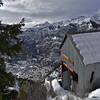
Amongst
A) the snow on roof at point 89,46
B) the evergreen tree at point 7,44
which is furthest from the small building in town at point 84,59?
the evergreen tree at point 7,44

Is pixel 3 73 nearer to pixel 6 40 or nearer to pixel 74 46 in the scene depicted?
pixel 6 40

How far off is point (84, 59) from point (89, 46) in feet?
7.35

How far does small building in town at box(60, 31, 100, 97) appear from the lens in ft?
55.0

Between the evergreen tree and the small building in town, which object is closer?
the evergreen tree

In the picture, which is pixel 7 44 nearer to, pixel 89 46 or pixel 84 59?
pixel 84 59

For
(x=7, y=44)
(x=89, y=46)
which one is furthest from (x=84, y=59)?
(x=7, y=44)

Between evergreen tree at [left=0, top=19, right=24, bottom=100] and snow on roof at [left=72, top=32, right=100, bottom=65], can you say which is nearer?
evergreen tree at [left=0, top=19, right=24, bottom=100]

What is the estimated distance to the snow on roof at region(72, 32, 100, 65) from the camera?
1676 cm

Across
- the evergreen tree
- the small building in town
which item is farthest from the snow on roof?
the evergreen tree

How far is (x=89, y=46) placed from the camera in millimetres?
17906

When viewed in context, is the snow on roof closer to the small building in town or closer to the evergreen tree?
the small building in town

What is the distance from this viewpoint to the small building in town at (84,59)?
16.8 metres

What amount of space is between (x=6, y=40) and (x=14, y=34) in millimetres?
488

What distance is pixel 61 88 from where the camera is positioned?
22438 mm
